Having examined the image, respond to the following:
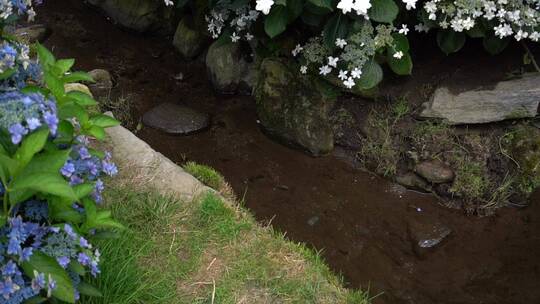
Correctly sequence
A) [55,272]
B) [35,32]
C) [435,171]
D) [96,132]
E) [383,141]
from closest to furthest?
[55,272], [96,132], [435,171], [383,141], [35,32]

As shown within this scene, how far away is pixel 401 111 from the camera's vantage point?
426 centimetres

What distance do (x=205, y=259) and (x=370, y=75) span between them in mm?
1726

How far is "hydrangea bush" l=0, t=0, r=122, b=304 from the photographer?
166 centimetres

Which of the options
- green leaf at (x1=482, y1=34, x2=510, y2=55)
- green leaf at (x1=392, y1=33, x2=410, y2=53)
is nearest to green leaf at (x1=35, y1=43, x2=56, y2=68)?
green leaf at (x1=392, y1=33, x2=410, y2=53)

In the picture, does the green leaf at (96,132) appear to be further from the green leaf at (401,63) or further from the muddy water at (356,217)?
the green leaf at (401,63)

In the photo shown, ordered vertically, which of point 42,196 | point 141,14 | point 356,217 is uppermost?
point 42,196

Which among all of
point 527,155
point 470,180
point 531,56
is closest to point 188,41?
point 470,180

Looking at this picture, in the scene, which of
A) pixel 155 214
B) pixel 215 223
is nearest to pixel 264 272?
pixel 215 223

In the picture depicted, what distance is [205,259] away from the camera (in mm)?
2846

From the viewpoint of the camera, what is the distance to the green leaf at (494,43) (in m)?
3.83

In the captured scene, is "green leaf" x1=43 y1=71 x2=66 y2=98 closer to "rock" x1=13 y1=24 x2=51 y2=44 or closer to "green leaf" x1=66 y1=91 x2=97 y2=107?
"green leaf" x1=66 y1=91 x2=97 y2=107

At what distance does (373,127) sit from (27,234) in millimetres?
3039

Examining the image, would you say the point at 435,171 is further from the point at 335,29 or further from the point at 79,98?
the point at 79,98

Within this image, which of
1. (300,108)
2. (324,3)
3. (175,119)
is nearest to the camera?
(324,3)
